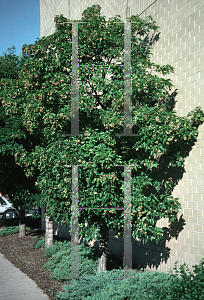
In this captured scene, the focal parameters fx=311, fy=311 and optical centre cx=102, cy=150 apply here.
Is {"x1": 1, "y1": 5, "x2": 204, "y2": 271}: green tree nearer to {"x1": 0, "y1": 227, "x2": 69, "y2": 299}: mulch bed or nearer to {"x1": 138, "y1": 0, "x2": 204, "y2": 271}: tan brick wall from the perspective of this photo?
{"x1": 138, "y1": 0, "x2": 204, "y2": 271}: tan brick wall

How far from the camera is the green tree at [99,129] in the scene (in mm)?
5676

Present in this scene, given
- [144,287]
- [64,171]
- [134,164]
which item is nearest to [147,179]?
[134,164]

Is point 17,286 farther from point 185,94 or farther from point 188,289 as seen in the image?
point 185,94

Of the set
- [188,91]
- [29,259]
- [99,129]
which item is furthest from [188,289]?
[29,259]

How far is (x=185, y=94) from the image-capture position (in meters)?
6.73

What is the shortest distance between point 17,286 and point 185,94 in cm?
562

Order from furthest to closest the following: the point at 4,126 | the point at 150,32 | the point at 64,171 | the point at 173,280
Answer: the point at 4,126, the point at 150,32, the point at 64,171, the point at 173,280

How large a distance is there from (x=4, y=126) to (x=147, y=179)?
17.7 feet

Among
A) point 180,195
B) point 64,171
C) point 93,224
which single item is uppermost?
point 64,171

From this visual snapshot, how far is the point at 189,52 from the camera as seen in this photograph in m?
6.65

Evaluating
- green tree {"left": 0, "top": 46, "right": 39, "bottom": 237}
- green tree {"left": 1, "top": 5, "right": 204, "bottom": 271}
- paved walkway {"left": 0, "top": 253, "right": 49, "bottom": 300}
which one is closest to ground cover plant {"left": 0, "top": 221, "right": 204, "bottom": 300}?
paved walkway {"left": 0, "top": 253, "right": 49, "bottom": 300}

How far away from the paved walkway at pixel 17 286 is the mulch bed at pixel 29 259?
13 cm

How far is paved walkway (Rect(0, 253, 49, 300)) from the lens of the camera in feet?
20.4

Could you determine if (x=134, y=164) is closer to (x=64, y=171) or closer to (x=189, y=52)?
(x=64, y=171)
